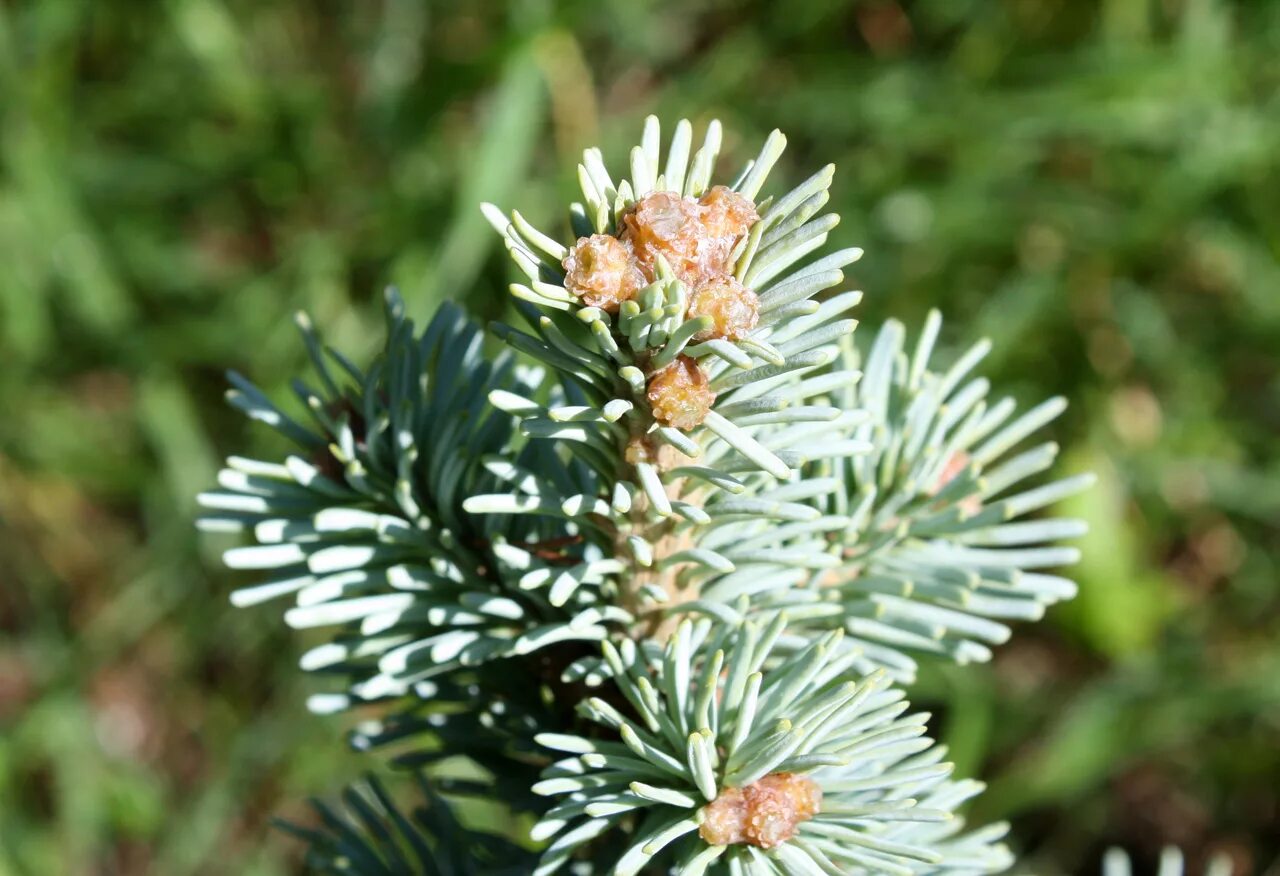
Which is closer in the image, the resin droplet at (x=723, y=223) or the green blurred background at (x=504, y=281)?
the resin droplet at (x=723, y=223)

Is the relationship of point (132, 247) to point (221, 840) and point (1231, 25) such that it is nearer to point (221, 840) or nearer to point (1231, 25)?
point (221, 840)

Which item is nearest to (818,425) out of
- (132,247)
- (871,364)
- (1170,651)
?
(871,364)

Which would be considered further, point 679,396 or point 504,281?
point 504,281

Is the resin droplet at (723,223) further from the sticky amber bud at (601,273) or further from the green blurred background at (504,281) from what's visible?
the green blurred background at (504,281)

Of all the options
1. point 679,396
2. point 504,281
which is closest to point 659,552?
point 679,396

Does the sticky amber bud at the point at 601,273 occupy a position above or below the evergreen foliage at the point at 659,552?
above

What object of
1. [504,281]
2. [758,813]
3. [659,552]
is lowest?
[758,813]

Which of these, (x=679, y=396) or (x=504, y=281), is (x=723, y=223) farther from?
(x=504, y=281)

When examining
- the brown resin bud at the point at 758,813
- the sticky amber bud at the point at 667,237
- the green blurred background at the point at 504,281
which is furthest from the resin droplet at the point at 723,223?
the green blurred background at the point at 504,281
